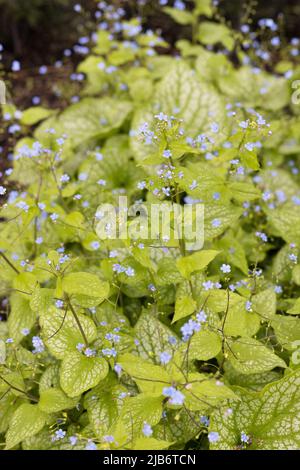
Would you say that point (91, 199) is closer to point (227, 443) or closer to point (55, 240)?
point (55, 240)

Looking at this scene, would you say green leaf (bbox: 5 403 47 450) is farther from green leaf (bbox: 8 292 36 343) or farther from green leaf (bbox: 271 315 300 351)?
green leaf (bbox: 271 315 300 351)

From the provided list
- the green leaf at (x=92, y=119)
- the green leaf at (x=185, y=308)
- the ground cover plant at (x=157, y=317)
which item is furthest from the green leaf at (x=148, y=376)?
the green leaf at (x=92, y=119)

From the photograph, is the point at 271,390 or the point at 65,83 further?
the point at 65,83

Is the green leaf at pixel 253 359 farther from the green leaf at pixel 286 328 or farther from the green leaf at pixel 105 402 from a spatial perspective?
the green leaf at pixel 105 402

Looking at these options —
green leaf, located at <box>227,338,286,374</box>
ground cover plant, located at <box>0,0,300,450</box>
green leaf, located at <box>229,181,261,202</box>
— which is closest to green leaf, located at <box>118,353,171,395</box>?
ground cover plant, located at <box>0,0,300,450</box>

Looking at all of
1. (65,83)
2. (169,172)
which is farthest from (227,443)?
(65,83)

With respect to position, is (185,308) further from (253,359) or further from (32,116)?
(32,116)
